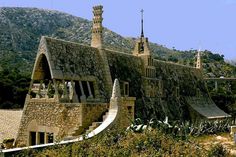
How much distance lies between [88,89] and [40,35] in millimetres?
80852

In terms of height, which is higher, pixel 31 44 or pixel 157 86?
pixel 31 44

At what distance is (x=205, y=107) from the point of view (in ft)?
115

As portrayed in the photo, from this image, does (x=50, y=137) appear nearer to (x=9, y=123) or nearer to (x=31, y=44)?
(x=9, y=123)

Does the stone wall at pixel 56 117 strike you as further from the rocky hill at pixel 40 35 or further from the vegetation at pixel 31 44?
the rocky hill at pixel 40 35

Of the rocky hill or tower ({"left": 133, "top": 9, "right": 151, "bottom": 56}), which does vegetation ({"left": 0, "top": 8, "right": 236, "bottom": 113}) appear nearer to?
the rocky hill

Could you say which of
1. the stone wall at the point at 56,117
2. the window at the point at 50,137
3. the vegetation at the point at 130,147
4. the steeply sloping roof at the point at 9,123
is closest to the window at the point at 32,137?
the stone wall at the point at 56,117

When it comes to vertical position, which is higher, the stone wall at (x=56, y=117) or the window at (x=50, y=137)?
the stone wall at (x=56, y=117)

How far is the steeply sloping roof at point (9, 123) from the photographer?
93.1ft

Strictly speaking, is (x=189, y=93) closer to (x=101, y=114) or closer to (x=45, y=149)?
(x=101, y=114)

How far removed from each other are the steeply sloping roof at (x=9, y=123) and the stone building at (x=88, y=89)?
237 inches

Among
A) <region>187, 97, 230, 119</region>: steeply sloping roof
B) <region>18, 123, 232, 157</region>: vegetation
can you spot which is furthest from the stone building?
<region>187, 97, 230, 119</region>: steeply sloping roof

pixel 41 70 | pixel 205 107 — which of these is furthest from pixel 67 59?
pixel 205 107

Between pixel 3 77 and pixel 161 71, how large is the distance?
23.3m

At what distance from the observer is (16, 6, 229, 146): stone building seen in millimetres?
18734
